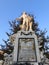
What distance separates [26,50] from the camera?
44.4ft

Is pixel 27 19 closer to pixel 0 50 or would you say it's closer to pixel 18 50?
pixel 18 50

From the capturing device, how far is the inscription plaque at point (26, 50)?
1308 centimetres

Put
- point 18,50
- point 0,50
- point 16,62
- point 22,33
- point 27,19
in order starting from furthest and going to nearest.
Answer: point 0,50 → point 27,19 → point 22,33 → point 18,50 → point 16,62

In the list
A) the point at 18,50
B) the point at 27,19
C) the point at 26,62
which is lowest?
the point at 26,62

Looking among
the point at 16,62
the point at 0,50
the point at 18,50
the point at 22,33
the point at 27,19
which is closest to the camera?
the point at 16,62

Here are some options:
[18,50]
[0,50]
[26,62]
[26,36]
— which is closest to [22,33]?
[26,36]

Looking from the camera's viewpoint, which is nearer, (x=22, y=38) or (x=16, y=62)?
(x=16, y=62)

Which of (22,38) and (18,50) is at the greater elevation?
(22,38)

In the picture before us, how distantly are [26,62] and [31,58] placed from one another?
1.74ft

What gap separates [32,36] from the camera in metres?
14.4

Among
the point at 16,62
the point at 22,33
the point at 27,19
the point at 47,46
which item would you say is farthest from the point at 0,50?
the point at 16,62

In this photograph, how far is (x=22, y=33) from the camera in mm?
14695

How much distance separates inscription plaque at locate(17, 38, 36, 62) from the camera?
42.9ft

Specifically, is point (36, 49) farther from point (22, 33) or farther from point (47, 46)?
point (47, 46)
